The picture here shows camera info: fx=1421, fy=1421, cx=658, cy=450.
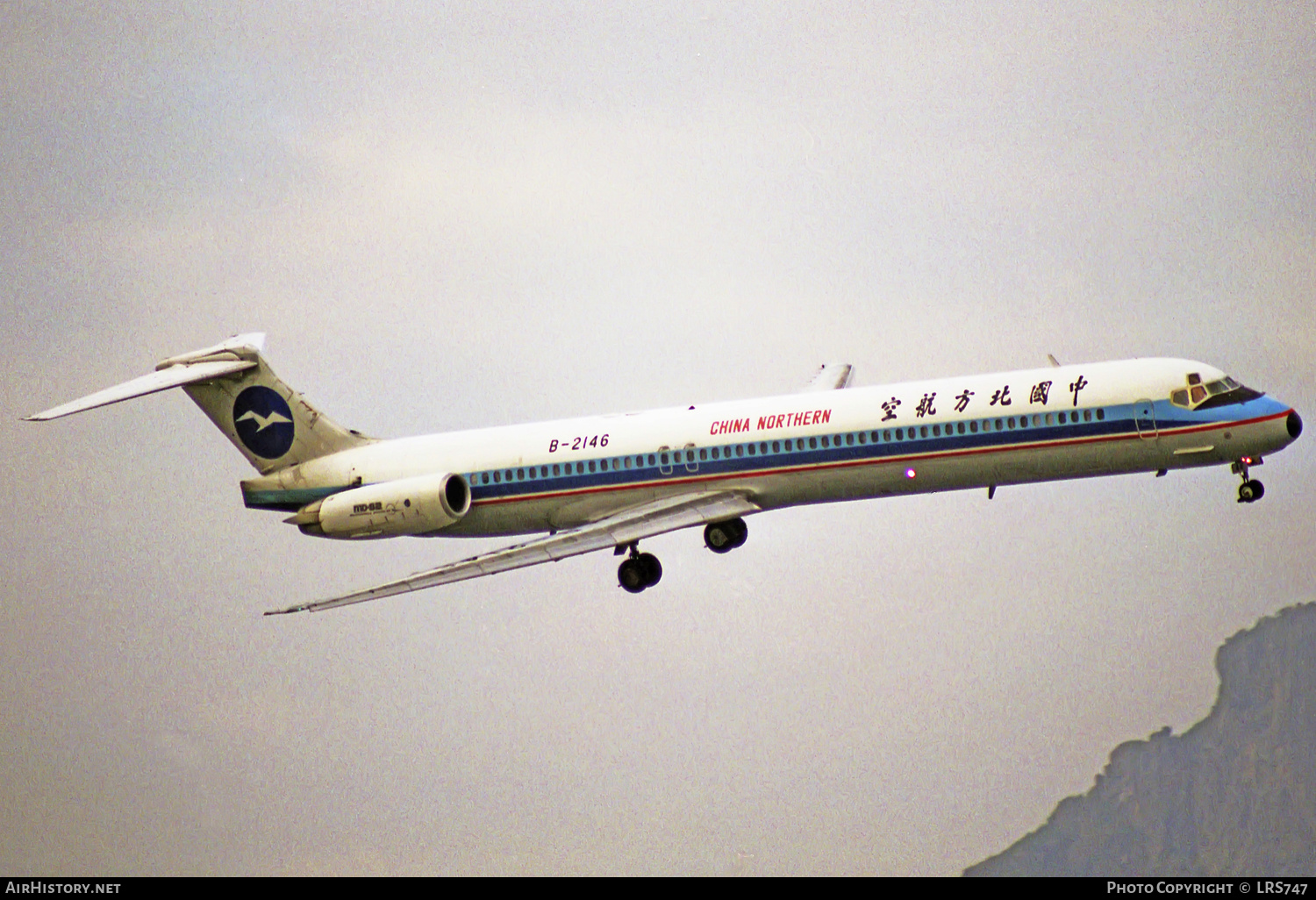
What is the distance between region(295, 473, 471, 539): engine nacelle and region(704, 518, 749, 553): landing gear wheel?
22.5 feet

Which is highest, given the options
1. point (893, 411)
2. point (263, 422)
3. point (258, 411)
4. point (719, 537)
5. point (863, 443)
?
point (258, 411)

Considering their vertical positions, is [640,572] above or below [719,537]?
below

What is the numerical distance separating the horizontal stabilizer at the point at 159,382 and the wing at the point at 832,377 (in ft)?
58.6

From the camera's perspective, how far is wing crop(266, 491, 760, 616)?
35375 mm

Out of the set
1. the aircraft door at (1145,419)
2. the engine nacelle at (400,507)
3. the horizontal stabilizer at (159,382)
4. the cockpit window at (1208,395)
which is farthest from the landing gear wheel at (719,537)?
the horizontal stabilizer at (159,382)

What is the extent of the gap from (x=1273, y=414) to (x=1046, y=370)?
220 inches

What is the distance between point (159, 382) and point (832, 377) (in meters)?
21.1

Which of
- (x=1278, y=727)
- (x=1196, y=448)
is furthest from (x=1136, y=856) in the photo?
(x=1196, y=448)

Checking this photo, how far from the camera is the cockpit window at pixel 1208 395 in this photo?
3562 cm

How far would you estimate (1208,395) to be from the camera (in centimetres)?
3566

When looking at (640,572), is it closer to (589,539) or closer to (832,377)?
(589,539)

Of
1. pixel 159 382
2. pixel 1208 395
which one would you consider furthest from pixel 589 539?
pixel 1208 395

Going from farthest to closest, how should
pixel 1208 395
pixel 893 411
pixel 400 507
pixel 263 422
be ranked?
pixel 263 422
pixel 400 507
pixel 893 411
pixel 1208 395

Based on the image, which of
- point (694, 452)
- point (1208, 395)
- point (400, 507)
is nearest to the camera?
point (1208, 395)
